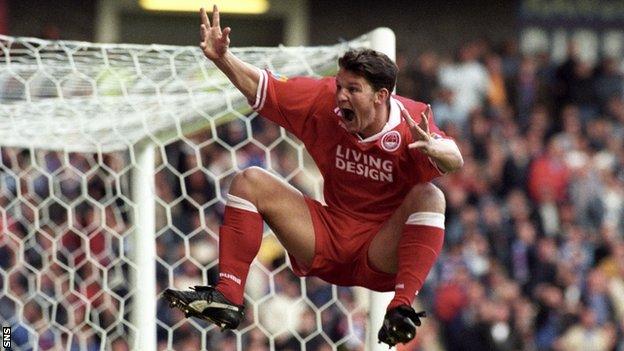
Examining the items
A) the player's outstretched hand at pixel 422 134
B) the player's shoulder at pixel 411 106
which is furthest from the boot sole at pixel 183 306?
the player's shoulder at pixel 411 106

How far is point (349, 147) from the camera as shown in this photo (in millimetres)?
5871

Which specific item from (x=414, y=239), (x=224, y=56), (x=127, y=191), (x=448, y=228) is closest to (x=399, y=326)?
(x=414, y=239)

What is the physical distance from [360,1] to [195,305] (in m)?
11.5

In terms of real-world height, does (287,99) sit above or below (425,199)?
above

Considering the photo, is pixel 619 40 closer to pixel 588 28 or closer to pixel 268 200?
pixel 588 28

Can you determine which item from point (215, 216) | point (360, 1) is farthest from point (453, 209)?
point (360, 1)

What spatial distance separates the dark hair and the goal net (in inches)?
40.9

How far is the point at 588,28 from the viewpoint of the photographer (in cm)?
1694

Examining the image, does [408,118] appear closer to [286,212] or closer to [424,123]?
[424,123]

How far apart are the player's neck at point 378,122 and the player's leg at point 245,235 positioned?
38cm

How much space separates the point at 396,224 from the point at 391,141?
0.34 metres

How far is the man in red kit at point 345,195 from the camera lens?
18.5ft

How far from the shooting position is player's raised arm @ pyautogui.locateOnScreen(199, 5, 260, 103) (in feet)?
18.3

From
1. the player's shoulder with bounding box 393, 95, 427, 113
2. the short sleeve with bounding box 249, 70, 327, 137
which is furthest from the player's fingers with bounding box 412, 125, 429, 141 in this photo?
the short sleeve with bounding box 249, 70, 327, 137
